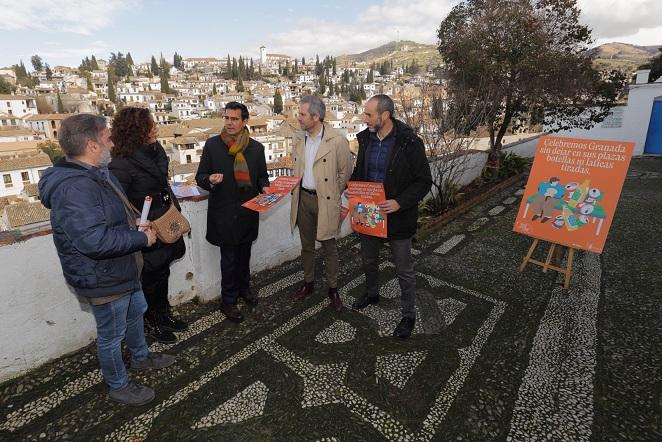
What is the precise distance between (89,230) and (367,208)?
1.97m

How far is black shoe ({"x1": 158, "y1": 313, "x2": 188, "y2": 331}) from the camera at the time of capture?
3.00 meters

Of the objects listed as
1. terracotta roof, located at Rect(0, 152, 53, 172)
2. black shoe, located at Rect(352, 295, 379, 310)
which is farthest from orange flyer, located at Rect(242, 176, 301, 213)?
terracotta roof, located at Rect(0, 152, 53, 172)

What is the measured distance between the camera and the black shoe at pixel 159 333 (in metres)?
2.89

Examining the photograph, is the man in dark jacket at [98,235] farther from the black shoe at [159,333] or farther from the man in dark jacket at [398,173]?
the man in dark jacket at [398,173]

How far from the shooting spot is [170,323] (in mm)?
3051

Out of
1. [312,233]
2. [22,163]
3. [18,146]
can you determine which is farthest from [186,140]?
[312,233]

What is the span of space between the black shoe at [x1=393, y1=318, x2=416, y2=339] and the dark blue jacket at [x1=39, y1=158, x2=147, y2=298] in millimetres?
2138

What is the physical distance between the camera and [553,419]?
2.23 metres

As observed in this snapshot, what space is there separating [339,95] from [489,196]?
9800cm

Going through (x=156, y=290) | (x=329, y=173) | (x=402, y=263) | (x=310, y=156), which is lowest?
(x=156, y=290)

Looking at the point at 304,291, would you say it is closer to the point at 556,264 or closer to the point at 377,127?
the point at 377,127

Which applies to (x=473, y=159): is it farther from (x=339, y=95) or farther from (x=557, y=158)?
(x=339, y=95)

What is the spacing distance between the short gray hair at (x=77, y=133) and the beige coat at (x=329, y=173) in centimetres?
171

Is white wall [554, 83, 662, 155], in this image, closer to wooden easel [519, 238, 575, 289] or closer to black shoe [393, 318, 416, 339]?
wooden easel [519, 238, 575, 289]
